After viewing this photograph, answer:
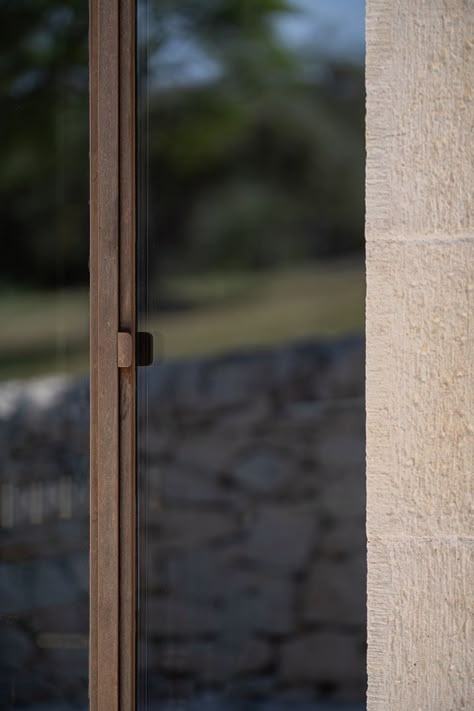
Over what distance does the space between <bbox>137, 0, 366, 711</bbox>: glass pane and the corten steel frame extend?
0.06 metres

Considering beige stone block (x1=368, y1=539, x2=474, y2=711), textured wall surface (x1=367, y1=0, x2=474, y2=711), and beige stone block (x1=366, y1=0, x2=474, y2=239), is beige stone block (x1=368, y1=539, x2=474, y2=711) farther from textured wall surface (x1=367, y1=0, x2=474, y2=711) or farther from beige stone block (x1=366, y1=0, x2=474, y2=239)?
beige stone block (x1=366, y1=0, x2=474, y2=239)

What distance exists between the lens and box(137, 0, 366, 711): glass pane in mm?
3223

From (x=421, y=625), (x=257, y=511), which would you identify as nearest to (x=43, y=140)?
(x=257, y=511)

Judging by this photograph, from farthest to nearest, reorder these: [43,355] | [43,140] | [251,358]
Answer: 1. [43,355]
2. [251,358]
3. [43,140]

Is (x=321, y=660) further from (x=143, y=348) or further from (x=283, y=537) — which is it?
(x=143, y=348)

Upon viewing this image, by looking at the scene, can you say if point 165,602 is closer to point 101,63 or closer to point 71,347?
point 71,347

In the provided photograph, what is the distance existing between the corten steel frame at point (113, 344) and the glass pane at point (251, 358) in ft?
0.21

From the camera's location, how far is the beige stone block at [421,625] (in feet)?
3.57

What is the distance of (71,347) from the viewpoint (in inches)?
177

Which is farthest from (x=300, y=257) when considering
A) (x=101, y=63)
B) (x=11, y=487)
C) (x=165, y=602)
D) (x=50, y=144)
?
(x=101, y=63)

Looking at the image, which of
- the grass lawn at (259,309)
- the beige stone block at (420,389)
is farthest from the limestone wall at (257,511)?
the beige stone block at (420,389)

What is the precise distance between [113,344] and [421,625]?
515mm

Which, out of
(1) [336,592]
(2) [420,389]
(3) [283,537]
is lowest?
(1) [336,592]

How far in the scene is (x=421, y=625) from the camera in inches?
43.3
